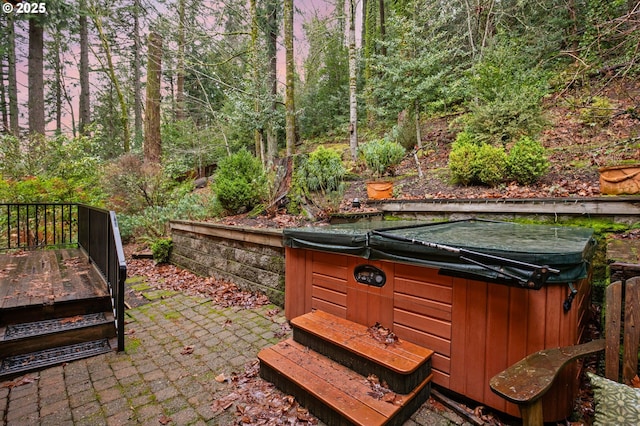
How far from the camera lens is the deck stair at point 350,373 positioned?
1.83 m

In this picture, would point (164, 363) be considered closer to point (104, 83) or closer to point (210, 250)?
point (210, 250)

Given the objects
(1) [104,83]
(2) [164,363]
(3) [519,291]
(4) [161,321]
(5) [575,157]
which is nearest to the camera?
(3) [519,291]

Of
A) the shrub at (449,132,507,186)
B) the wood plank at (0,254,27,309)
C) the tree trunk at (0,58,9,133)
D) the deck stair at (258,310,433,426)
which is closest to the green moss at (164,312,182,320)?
the wood plank at (0,254,27,309)

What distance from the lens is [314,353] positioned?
7.98 ft

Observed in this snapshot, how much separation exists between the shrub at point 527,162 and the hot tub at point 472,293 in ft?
7.53

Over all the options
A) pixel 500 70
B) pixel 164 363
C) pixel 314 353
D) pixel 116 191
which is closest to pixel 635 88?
pixel 500 70

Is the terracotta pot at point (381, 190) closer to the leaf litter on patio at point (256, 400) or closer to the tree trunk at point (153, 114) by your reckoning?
the leaf litter on patio at point (256, 400)

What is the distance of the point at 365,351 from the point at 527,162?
154 inches

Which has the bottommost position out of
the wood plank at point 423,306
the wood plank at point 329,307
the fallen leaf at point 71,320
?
the fallen leaf at point 71,320

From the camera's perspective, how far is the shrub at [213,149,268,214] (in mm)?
5590

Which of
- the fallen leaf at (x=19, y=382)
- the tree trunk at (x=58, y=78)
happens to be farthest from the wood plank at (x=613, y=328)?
the tree trunk at (x=58, y=78)

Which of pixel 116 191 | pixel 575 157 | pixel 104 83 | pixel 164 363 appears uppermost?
pixel 104 83

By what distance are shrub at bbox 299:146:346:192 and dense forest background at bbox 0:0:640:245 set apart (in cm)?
3

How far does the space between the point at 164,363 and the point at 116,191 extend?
6197 mm
